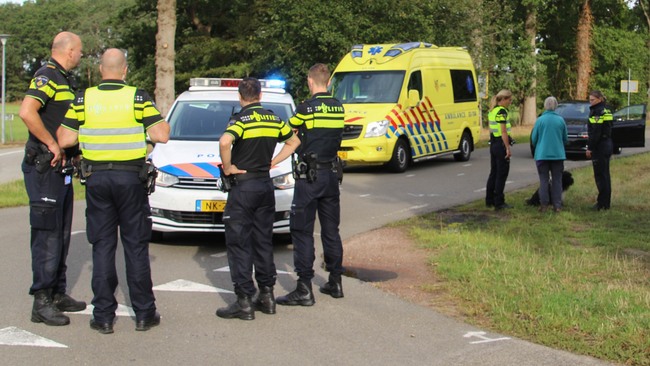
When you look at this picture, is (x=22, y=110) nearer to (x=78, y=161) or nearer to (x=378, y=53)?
(x=78, y=161)

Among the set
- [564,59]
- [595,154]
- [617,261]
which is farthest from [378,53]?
[564,59]

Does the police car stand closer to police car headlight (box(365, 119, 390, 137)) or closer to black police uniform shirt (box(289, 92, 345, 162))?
black police uniform shirt (box(289, 92, 345, 162))

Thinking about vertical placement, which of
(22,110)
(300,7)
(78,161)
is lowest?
(78,161)

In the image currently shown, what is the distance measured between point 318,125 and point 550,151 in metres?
6.17

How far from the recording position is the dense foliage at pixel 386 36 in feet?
92.9

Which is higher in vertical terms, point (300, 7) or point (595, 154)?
point (300, 7)

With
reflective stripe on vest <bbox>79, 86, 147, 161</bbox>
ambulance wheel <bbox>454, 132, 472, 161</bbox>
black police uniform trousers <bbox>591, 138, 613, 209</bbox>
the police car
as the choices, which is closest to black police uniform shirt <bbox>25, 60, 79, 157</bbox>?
reflective stripe on vest <bbox>79, 86, 147, 161</bbox>

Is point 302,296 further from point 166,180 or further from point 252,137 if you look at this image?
point 166,180

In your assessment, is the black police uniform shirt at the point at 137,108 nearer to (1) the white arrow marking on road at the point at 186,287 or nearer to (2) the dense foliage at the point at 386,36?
(1) the white arrow marking on road at the point at 186,287

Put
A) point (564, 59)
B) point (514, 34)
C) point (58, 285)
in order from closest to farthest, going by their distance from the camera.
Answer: point (58, 285), point (514, 34), point (564, 59)

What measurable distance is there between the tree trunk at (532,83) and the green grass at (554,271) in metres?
26.8

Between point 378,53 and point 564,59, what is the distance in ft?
119

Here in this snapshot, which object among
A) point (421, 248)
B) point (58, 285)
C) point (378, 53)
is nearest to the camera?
point (58, 285)

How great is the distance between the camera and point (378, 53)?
65.0 feet
